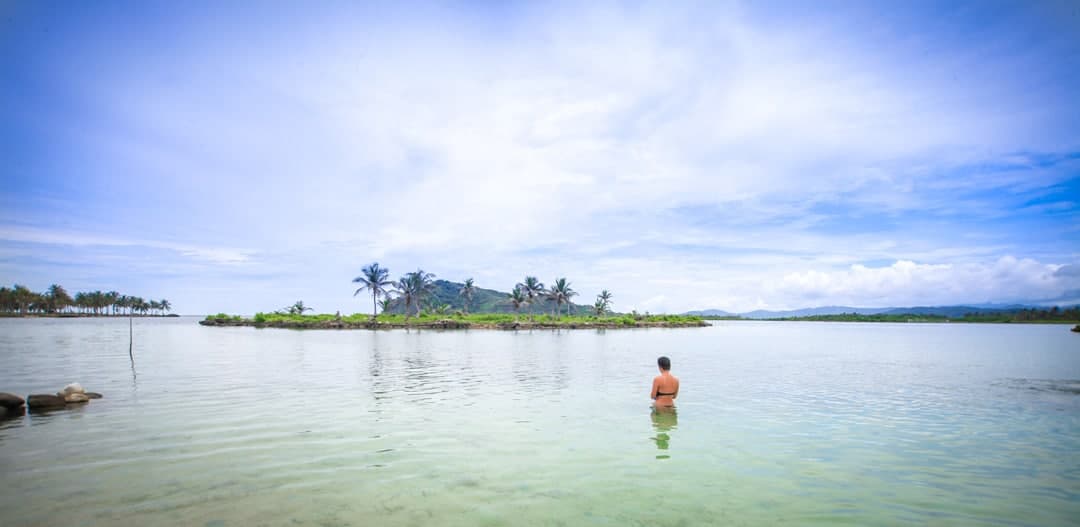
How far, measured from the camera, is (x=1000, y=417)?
15086mm

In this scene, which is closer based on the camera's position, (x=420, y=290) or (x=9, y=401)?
(x=9, y=401)

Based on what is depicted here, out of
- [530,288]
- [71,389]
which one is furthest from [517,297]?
[71,389]

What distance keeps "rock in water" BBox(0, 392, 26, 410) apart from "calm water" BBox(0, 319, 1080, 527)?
121 cm

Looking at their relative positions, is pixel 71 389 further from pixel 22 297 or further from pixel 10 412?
pixel 22 297

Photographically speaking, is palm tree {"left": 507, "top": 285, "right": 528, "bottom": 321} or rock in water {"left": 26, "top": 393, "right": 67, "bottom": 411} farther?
palm tree {"left": 507, "top": 285, "right": 528, "bottom": 321}

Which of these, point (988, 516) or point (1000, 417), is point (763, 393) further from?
point (988, 516)

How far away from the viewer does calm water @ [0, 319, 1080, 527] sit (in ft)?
24.7

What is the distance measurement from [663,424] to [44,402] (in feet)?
60.4

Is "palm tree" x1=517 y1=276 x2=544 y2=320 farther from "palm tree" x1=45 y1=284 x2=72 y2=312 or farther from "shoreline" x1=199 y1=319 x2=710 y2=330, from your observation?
"palm tree" x1=45 y1=284 x2=72 y2=312

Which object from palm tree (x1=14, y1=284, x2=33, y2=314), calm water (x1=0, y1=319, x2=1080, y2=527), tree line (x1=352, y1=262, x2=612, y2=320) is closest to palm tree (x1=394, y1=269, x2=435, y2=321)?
tree line (x1=352, y1=262, x2=612, y2=320)

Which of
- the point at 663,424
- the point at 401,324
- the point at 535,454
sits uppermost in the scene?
the point at 535,454

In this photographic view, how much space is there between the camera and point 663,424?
1362 cm

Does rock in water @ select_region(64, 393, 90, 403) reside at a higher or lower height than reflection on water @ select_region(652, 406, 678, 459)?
higher

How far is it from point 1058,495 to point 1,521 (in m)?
16.2
